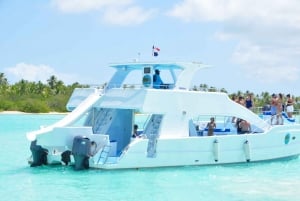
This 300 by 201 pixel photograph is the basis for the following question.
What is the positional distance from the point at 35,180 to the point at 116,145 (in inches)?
137

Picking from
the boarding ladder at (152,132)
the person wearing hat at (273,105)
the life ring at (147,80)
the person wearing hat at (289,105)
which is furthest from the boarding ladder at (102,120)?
the person wearing hat at (289,105)

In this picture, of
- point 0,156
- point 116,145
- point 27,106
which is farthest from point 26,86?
point 116,145

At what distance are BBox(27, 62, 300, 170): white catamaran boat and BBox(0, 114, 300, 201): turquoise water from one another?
14.1 inches

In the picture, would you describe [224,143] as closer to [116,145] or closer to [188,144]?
[188,144]

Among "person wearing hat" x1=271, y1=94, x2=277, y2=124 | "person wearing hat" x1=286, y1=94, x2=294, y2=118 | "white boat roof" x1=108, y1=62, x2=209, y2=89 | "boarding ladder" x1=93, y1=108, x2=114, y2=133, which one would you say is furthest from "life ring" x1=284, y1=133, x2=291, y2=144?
"boarding ladder" x1=93, y1=108, x2=114, y2=133

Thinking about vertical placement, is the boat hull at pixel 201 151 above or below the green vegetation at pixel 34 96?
below

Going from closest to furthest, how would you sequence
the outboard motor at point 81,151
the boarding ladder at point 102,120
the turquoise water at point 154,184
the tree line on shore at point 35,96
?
the turquoise water at point 154,184 < the outboard motor at point 81,151 < the boarding ladder at point 102,120 < the tree line on shore at point 35,96

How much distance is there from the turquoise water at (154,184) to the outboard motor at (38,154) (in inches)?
7.9

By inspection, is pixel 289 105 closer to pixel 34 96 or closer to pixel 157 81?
pixel 157 81

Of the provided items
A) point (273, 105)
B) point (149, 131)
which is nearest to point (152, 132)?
point (149, 131)

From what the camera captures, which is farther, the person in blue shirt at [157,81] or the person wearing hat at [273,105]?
the person wearing hat at [273,105]

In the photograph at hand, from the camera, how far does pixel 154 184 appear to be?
51.7ft

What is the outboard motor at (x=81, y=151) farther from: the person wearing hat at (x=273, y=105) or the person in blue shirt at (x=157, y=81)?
the person wearing hat at (x=273, y=105)

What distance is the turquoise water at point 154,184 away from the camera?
1416cm
